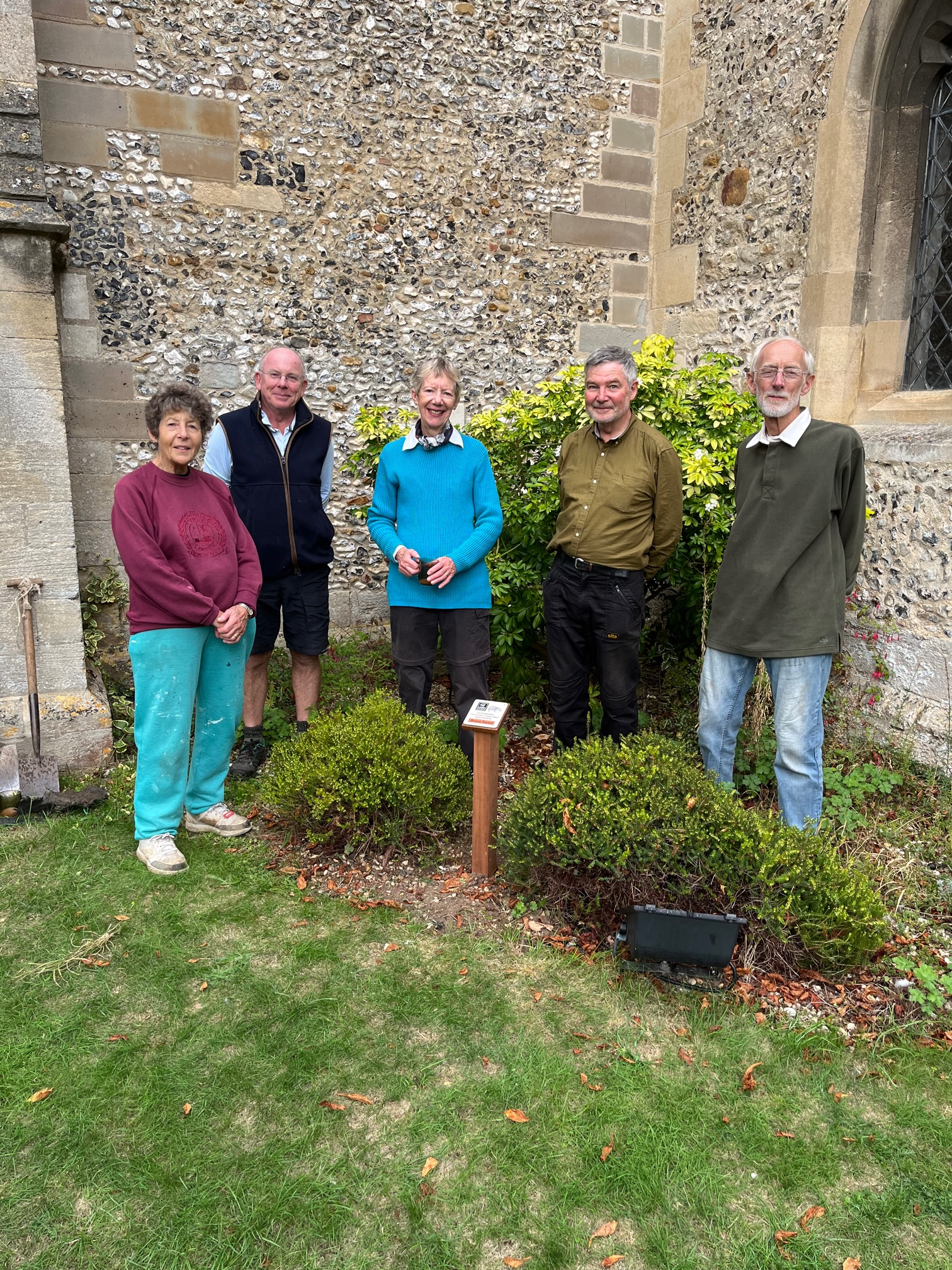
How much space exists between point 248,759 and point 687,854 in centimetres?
251

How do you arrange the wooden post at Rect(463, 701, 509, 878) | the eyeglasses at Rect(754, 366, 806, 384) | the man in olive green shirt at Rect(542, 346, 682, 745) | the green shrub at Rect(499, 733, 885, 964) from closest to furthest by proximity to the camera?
1. the green shrub at Rect(499, 733, 885, 964)
2. the eyeglasses at Rect(754, 366, 806, 384)
3. the wooden post at Rect(463, 701, 509, 878)
4. the man in olive green shirt at Rect(542, 346, 682, 745)

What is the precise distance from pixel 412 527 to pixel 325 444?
74 centimetres

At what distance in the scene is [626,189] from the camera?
6328mm

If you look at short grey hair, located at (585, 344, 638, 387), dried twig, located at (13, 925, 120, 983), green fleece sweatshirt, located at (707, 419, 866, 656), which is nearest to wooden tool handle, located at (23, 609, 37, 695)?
dried twig, located at (13, 925, 120, 983)

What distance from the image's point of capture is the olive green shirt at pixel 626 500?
3.82 meters

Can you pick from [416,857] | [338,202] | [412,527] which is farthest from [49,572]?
[338,202]

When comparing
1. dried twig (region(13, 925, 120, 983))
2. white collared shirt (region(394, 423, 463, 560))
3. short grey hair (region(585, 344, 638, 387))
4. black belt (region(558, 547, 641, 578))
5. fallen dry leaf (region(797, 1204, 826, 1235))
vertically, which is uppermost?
short grey hair (region(585, 344, 638, 387))

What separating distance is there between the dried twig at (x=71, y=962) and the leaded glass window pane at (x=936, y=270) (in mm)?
4848

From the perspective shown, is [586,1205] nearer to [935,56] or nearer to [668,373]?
[668,373]

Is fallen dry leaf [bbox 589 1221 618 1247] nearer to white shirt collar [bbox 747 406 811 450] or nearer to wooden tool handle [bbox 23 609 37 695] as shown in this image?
white shirt collar [bbox 747 406 811 450]

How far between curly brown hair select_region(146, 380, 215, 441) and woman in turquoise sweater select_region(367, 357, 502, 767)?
0.93 metres

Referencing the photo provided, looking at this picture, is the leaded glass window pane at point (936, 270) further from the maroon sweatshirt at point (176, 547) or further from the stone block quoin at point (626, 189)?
the maroon sweatshirt at point (176, 547)

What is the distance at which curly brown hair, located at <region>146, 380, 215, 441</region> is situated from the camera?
3434 mm

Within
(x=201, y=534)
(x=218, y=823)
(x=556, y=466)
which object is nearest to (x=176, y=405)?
(x=201, y=534)
